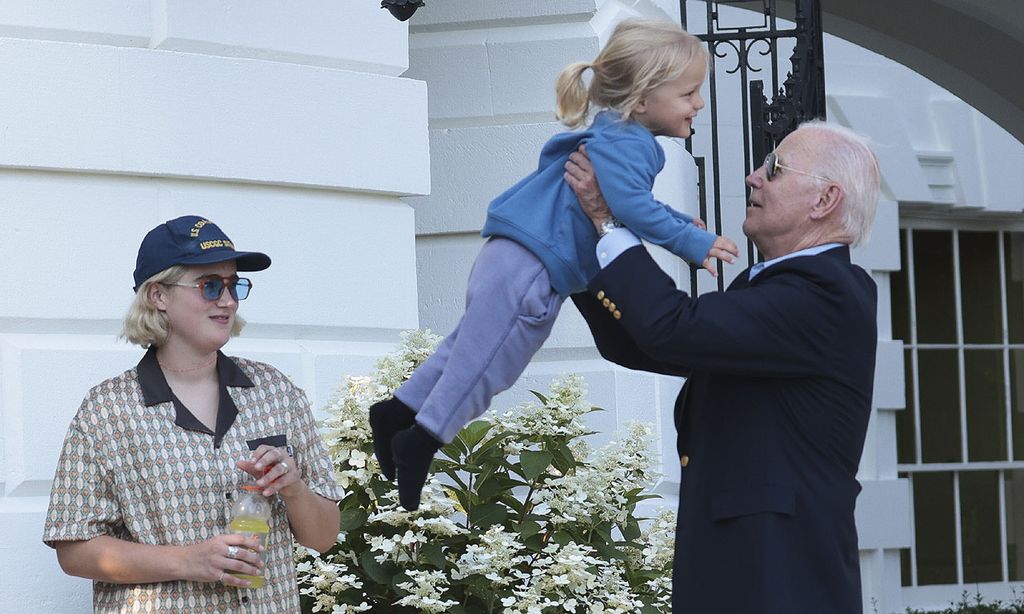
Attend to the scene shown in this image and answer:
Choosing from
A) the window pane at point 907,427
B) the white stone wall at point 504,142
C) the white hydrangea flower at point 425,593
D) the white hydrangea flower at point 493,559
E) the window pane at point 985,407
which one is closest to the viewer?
the white hydrangea flower at point 425,593

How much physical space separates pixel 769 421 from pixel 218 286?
138 centimetres

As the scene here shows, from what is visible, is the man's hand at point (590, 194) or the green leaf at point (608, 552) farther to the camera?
the green leaf at point (608, 552)

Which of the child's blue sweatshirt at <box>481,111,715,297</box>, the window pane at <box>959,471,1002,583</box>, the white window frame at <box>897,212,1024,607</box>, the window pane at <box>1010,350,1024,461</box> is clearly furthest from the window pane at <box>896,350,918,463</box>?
the child's blue sweatshirt at <box>481,111,715,297</box>

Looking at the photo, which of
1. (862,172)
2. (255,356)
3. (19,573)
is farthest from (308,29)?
(862,172)

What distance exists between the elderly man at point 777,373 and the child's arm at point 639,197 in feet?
0.13

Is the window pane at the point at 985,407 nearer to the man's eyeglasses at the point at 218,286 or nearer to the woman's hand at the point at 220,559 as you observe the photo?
the man's eyeglasses at the point at 218,286

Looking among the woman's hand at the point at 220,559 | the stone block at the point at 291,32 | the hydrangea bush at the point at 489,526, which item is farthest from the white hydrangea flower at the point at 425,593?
the stone block at the point at 291,32

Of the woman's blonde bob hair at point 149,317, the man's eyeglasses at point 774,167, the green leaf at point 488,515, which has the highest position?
the man's eyeglasses at point 774,167

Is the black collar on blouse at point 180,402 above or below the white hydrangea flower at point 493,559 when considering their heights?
above

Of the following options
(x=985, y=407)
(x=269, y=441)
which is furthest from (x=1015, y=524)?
(x=269, y=441)

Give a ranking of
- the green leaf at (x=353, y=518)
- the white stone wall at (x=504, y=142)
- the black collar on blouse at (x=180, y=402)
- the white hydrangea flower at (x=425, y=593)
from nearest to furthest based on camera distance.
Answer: the black collar on blouse at (x=180, y=402) < the white hydrangea flower at (x=425, y=593) < the green leaf at (x=353, y=518) < the white stone wall at (x=504, y=142)

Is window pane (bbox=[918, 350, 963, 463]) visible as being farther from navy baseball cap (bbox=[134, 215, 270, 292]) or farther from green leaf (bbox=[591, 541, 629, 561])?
navy baseball cap (bbox=[134, 215, 270, 292])

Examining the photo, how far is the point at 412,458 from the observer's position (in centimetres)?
289

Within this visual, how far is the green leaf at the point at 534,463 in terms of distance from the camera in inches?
159
